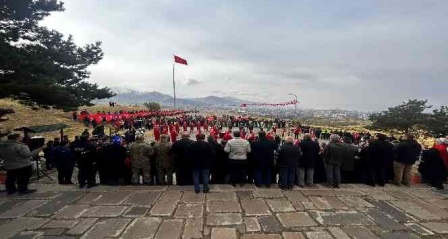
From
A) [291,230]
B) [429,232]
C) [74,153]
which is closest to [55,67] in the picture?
[74,153]

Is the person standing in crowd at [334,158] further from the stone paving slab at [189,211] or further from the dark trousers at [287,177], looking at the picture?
the stone paving slab at [189,211]

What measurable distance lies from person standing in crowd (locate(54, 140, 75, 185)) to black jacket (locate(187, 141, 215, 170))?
10.7 ft

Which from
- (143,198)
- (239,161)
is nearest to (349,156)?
(239,161)

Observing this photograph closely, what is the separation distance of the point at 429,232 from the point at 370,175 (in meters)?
2.96

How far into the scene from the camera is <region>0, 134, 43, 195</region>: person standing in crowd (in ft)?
23.5

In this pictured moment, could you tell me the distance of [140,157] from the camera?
7875 mm

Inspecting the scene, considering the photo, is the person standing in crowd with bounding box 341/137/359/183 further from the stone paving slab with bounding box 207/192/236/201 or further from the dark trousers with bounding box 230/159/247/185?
the stone paving slab with bounding box 207/192/236/201

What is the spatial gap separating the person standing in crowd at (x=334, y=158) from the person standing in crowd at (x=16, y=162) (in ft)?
23.0

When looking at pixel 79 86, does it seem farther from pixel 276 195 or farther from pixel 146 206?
pixel 276 195

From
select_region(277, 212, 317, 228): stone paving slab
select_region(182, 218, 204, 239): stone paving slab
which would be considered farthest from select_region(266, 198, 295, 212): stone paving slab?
select_region(182, 218, 204, 239): stone paving slab

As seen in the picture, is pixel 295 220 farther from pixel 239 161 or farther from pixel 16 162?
pixel 16 162

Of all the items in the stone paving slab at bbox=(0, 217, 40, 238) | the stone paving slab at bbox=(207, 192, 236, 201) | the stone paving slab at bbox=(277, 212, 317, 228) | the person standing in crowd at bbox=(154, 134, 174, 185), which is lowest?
the stone paving slab at bbox=(0, 217, 40, 238)

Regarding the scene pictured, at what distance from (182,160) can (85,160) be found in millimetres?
2323

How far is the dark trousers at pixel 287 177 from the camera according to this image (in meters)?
8.02
